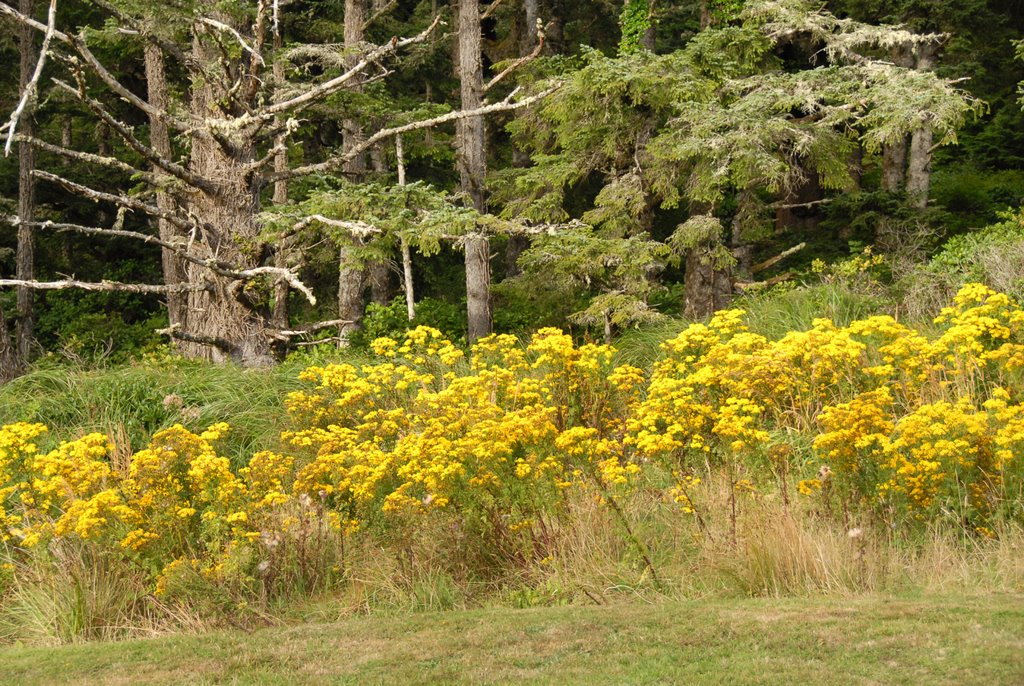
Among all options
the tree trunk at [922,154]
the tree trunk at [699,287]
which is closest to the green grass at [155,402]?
the tree trunk at [699,287]

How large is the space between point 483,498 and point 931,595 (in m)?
2.82

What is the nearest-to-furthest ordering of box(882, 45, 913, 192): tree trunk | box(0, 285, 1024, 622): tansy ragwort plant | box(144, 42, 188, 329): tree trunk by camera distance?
box(0, 285, 1024, 622): tansy ragwort plant, box(144, 42, 188, 329): tree trunk, box(882, 45, 913, 192): tree trunk

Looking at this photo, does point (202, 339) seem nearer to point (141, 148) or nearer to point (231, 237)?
point (231, 237)

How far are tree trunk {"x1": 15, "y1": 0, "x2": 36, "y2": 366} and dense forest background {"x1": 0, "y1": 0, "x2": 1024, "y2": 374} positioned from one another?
50 mm

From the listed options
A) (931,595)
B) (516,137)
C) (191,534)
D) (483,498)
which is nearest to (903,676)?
(931,595)

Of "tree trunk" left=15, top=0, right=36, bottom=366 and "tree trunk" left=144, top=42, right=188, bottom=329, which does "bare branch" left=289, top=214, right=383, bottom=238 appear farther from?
"tree trunk" left=15, top=0, right=36, bottom=366

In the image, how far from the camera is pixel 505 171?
16672mm

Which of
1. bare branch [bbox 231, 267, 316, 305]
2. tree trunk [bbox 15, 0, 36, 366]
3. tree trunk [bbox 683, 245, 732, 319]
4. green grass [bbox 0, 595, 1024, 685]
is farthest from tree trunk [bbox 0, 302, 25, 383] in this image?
green grass [bbox 0, 595, 1024, 685]

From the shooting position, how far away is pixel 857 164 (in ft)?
66.6

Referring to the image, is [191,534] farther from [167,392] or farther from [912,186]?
[912,186]

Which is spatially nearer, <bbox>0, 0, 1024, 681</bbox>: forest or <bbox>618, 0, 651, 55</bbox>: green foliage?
<bbox>0, 0, 1024, 681</bbox>: forest

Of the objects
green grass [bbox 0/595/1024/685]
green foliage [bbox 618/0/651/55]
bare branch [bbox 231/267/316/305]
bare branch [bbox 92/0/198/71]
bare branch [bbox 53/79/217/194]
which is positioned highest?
green foliage [bbox 618/0/651/55]

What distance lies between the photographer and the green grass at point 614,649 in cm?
459

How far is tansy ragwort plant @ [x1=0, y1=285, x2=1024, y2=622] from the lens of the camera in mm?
6406
